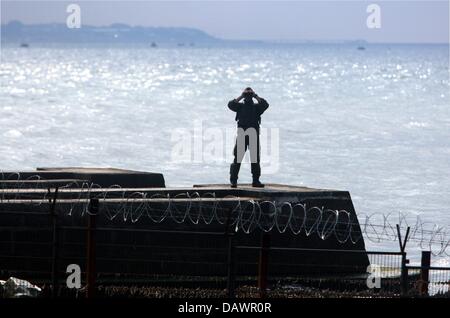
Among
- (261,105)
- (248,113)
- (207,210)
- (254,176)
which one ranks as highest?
(261,105)

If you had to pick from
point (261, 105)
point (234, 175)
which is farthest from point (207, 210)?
point (261, 105)

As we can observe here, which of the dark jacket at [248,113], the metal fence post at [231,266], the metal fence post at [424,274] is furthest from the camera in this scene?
the dark jacket at [248,113]

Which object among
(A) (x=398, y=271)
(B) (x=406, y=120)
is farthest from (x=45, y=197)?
(B) (x=406, y=120)

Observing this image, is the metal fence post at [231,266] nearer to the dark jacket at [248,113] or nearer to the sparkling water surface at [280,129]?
the dark jacket at [248,113]

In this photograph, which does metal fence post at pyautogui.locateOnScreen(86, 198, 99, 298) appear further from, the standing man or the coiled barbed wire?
the standing man

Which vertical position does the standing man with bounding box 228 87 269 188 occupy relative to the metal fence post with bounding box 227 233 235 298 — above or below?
above

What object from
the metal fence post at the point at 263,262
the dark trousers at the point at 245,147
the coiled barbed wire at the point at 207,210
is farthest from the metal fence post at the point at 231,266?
the dark trousers at the point at 245,147

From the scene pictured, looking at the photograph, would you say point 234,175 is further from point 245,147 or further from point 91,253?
point 91,253

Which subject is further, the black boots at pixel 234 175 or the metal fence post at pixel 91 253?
the black boots at pixel 234 175

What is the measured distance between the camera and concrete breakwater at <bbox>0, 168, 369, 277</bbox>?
65.1ft

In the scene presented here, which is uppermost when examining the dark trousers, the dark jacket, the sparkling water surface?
the dark jacket

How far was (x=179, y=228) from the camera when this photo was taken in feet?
69.5

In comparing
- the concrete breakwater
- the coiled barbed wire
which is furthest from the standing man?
the coiled barbed wire

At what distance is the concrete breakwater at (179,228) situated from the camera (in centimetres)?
1984
